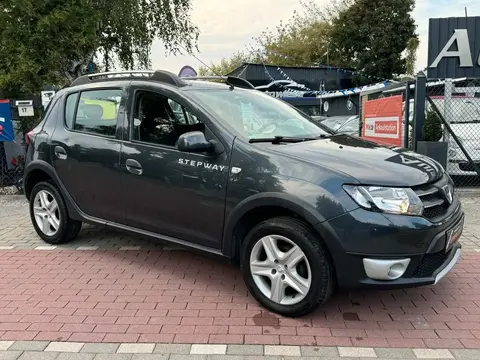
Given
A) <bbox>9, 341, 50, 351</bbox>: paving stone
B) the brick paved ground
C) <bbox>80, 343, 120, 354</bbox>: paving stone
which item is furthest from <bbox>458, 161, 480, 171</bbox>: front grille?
<bbox>9, 341, 50, 351</bbox>: paving stone

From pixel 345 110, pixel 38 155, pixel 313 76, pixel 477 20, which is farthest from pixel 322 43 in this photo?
pixel 38 155

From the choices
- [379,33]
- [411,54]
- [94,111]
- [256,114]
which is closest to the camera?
[256,114]

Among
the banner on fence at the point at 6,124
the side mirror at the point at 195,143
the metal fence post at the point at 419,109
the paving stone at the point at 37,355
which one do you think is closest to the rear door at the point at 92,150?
the side mirror at the point at 195,143

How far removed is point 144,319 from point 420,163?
2473 millimetres

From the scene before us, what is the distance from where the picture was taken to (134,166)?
13.5 ft

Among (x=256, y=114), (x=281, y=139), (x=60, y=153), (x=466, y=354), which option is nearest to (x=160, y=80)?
(x=256, y=114)

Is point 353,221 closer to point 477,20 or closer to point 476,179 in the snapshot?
point 476,179

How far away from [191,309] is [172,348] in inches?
23.1

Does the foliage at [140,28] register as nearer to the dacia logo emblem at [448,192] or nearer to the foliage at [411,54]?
the dacia logo emblem at [448,192]

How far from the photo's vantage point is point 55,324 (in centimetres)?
340

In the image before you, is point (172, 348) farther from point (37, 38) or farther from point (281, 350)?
point (37, 38)

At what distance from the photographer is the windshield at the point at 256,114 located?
382cm

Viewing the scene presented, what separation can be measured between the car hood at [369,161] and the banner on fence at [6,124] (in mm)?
6611

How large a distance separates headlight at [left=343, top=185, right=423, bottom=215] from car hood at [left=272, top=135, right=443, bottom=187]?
0.17 feet
